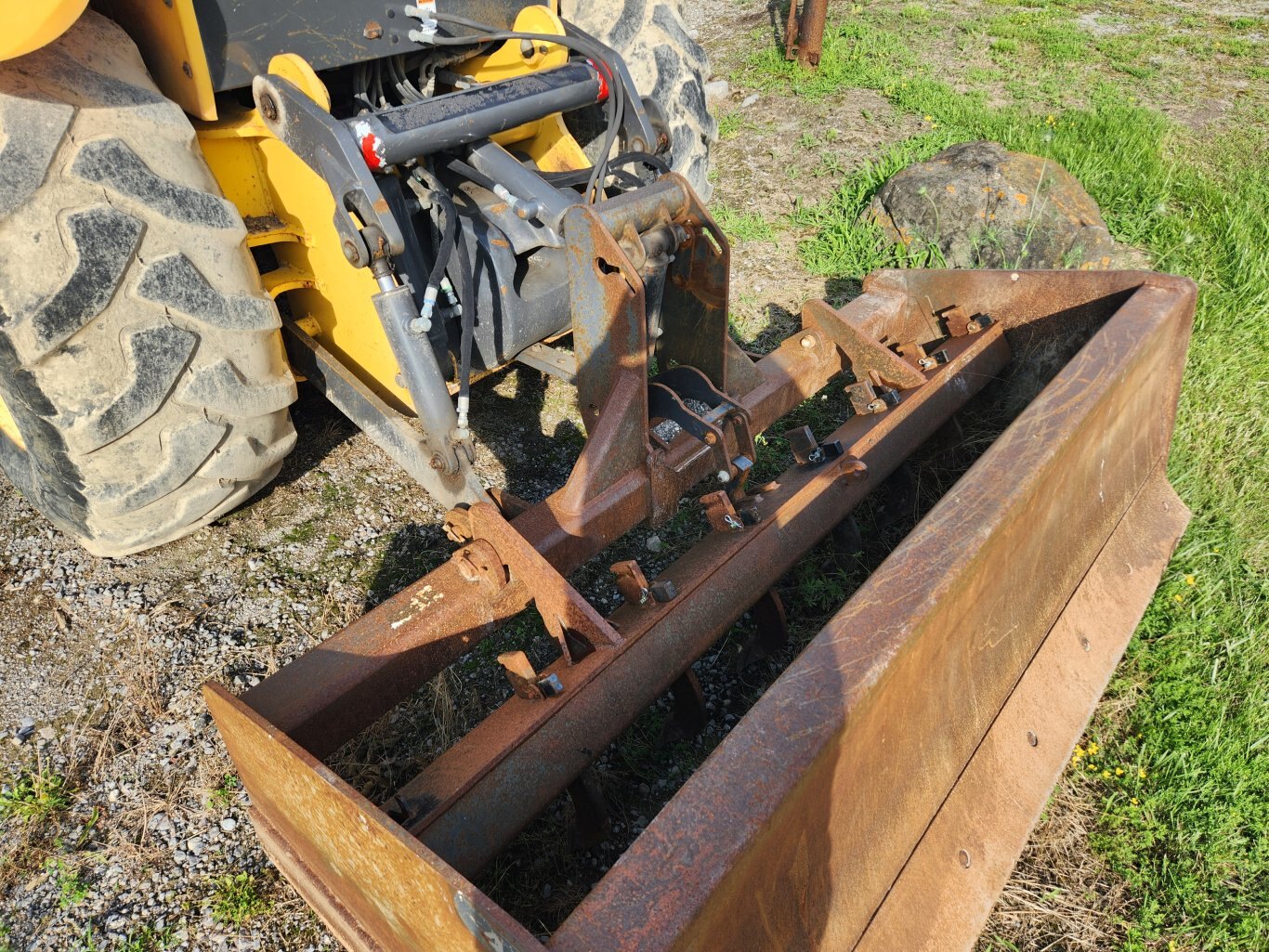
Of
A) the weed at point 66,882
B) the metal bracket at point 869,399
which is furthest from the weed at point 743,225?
the weed at point 66,882

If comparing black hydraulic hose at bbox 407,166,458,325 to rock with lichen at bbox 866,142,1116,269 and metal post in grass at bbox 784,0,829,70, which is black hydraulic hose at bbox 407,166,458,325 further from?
metal post in grass at bbox 784,0,829,70

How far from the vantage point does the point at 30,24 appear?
1571 mm

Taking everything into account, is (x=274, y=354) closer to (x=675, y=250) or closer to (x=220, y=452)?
(x=220, y=452)

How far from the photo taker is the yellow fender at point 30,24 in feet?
5.10

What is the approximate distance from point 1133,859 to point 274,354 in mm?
2506

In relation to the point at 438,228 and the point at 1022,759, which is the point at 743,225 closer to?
the point at 438,228

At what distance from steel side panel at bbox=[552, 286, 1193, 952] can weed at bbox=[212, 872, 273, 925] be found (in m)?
1.24

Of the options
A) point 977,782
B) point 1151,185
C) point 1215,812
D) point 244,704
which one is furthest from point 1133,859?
point 1151,185

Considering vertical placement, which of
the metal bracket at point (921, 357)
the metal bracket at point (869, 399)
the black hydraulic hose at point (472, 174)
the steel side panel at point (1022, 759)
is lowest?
the steel side panel at point (1022, 759)

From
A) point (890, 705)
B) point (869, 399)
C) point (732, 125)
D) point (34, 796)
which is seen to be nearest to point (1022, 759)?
point (890, 705)

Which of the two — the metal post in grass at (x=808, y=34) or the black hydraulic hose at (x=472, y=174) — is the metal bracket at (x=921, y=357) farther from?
the metal post in grass at (x=808, y=34)

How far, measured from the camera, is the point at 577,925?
108 centimetres

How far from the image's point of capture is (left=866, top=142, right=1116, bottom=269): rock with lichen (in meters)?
3.94

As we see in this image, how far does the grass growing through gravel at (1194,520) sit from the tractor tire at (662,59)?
1304mm
